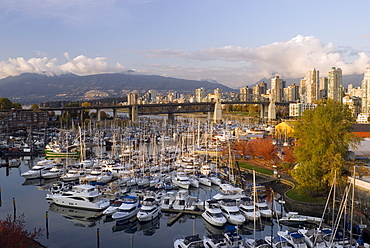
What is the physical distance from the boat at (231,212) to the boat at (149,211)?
3.10 meters

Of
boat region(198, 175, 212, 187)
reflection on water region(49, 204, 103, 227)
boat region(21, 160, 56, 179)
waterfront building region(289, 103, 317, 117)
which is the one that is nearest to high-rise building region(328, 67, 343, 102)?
waterfront building region(289, 103, 317, 117)

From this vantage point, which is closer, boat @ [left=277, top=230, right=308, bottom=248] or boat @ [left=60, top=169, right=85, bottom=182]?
boat @ [left=277, top=230, right=308, bottom=248]

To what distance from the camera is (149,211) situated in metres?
15.0

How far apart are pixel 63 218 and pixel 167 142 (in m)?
27.0

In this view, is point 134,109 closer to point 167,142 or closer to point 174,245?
point 167,142

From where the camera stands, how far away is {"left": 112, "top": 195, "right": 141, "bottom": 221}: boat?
1470 centimetres

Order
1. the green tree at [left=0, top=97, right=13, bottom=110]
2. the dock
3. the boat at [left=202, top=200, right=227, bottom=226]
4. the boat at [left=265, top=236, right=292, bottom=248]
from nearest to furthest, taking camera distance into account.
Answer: the boat at [left=265, top=236, right=292, bottom=248] < the boat at [left=202, top=200, right=227, bottom=226] < the dock < the green tree at [left=0, top=97, right=13, bottom=110]

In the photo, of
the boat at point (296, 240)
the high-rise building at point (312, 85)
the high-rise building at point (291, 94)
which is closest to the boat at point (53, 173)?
the boat at point (296, 240)

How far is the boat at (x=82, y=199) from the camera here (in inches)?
647

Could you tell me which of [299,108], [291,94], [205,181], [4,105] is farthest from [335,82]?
[205,181]

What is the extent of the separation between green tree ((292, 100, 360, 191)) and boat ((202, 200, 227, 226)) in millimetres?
4896

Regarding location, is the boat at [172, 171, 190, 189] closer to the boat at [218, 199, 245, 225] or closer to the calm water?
the boat at [218, 199, 245, 225]

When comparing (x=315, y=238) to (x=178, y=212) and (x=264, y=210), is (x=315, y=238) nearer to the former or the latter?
(x=264, y=210)

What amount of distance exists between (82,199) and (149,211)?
396 centimetres
